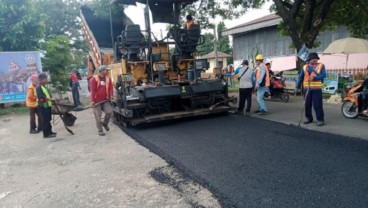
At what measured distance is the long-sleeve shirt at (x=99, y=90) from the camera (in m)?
6.47

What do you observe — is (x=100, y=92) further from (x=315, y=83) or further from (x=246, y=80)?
(x=315, y=83)

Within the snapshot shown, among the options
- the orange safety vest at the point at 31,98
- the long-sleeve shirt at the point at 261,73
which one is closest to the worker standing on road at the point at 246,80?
the long-sleeve shirt at the point at 261,73

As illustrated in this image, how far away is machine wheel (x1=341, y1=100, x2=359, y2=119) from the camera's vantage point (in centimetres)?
657

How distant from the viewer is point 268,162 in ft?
13.3

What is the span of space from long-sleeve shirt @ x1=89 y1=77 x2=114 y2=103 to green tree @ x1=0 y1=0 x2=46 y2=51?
7344 mm

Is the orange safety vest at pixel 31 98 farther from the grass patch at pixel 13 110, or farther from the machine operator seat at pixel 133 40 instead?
the grass patch at pixel 13 110

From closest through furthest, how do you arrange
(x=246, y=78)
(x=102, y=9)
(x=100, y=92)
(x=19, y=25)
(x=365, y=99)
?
(x=365, y=99) < (x=100, y=92) < (x=246, y=78) < (x=102, y=9) < (x=19, y=25)

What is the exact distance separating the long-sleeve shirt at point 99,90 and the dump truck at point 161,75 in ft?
1.08

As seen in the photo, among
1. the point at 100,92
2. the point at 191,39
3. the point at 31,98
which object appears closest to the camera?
the point at 100,92

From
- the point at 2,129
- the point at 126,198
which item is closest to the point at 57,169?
the point at 126,198

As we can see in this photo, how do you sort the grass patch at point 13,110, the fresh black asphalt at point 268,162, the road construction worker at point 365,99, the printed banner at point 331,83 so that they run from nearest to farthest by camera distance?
the fresh black asphalt at point 268,162 < the road construction worker at point 365,99 < the printed banner at point 331,83 < the grass patch at point 13,110

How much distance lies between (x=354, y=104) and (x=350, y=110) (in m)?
0.20

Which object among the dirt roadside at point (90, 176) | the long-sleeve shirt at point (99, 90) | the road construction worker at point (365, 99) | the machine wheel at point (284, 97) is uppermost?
the long-sleeve shirt at point (99, 90)

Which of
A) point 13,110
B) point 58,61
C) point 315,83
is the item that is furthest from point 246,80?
point 13,110
